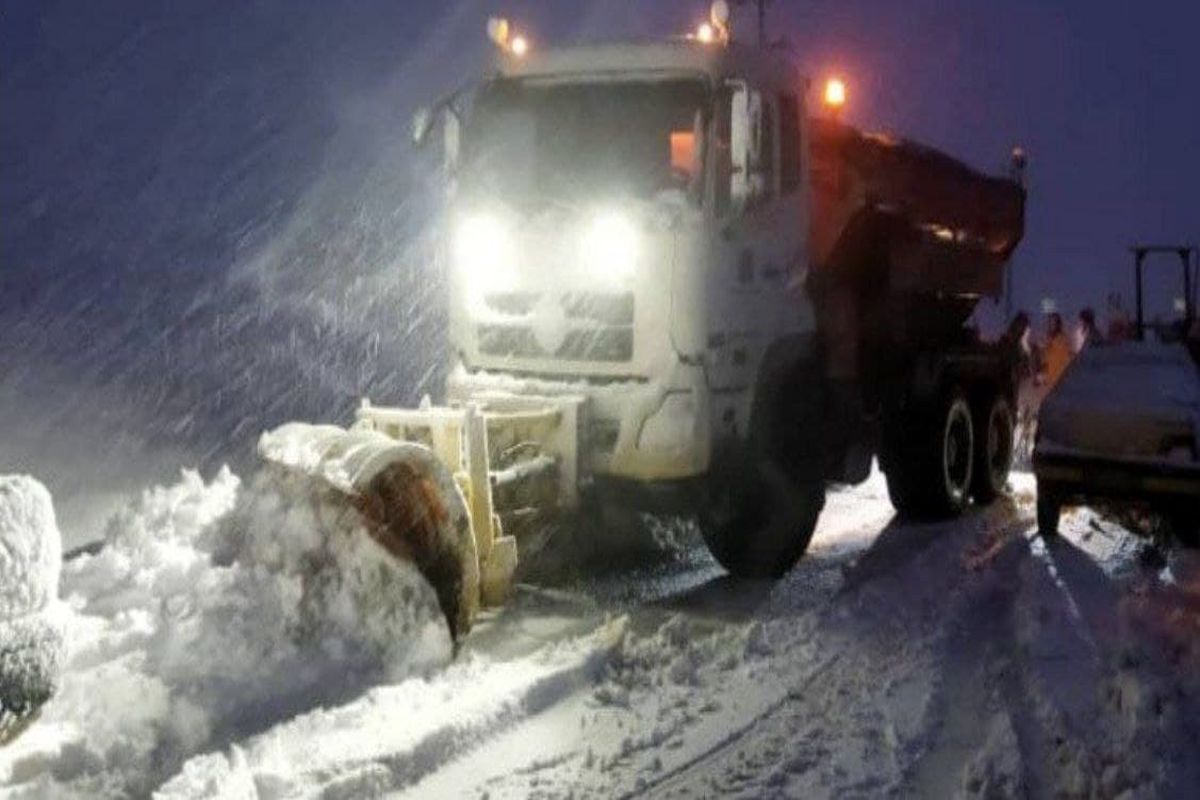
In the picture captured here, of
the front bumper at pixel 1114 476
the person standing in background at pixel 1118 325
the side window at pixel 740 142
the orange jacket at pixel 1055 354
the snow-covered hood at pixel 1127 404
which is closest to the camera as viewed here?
the side window at pixel 740 142

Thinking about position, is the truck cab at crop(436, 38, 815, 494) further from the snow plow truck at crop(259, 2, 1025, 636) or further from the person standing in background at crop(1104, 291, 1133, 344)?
the person standing in background at crop(1104, 291, 1133, 344)

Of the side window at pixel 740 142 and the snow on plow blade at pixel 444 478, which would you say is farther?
the side window at pixel 740 142

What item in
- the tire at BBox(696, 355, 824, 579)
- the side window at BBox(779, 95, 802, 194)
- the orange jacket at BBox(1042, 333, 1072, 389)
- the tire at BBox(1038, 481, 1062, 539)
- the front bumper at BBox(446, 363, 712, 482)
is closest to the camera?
the front bumper at BBox(446, 363, 712, 482)

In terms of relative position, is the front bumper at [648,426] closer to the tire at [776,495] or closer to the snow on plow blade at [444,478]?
the snow on plow blade at [444,478]

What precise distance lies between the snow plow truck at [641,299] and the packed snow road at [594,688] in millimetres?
625

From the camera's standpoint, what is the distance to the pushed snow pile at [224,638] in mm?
5188

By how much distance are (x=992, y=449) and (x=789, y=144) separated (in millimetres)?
4932

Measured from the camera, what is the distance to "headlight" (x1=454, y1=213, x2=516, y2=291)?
27.0ft

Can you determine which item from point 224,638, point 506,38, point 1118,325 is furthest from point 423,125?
point 1118,325

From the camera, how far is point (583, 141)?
26.7ft

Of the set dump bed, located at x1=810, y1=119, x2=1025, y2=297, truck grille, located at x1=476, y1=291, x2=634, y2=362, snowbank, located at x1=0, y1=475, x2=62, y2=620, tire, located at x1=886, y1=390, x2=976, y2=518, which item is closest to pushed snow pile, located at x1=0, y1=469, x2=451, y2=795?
snowbank, located at x1=0, y1=475, x2=62, y2=620

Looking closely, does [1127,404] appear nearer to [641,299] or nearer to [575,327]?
[641,299]

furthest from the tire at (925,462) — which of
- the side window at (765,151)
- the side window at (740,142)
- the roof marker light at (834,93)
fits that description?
the side window at (740,142)

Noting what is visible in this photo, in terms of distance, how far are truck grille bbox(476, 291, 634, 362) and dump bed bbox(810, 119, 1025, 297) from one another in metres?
1.85
